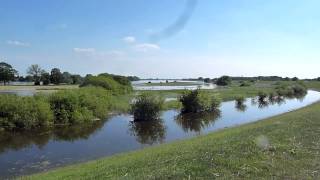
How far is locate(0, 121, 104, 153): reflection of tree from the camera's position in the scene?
3670cm

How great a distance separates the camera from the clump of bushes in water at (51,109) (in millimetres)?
45969

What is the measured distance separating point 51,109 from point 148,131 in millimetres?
13675

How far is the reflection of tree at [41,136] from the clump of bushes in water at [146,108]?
8900 mm

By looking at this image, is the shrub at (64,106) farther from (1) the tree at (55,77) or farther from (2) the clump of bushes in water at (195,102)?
(1) the tree at (55,77)

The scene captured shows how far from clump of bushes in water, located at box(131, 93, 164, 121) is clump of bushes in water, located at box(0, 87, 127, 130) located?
5.11m

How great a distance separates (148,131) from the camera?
1791 inches

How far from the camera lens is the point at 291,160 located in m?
14.2

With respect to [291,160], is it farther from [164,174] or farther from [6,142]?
[6,142]

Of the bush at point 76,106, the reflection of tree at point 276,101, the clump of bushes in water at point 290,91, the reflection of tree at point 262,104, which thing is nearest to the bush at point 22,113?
the bush at point 76,106

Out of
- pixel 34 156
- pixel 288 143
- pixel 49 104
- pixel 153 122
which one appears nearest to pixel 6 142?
pixel 34 156

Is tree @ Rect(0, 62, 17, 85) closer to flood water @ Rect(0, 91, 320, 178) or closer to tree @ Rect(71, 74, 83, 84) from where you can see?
tree @ Rect(71, 74, 83, 84)

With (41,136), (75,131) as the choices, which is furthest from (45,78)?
(41,136)

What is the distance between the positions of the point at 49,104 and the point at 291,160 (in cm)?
4095

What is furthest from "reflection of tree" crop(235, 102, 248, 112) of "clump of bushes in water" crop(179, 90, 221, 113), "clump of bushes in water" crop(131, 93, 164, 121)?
"clump of bushes in water" crop(131, 93, 164, 121)
